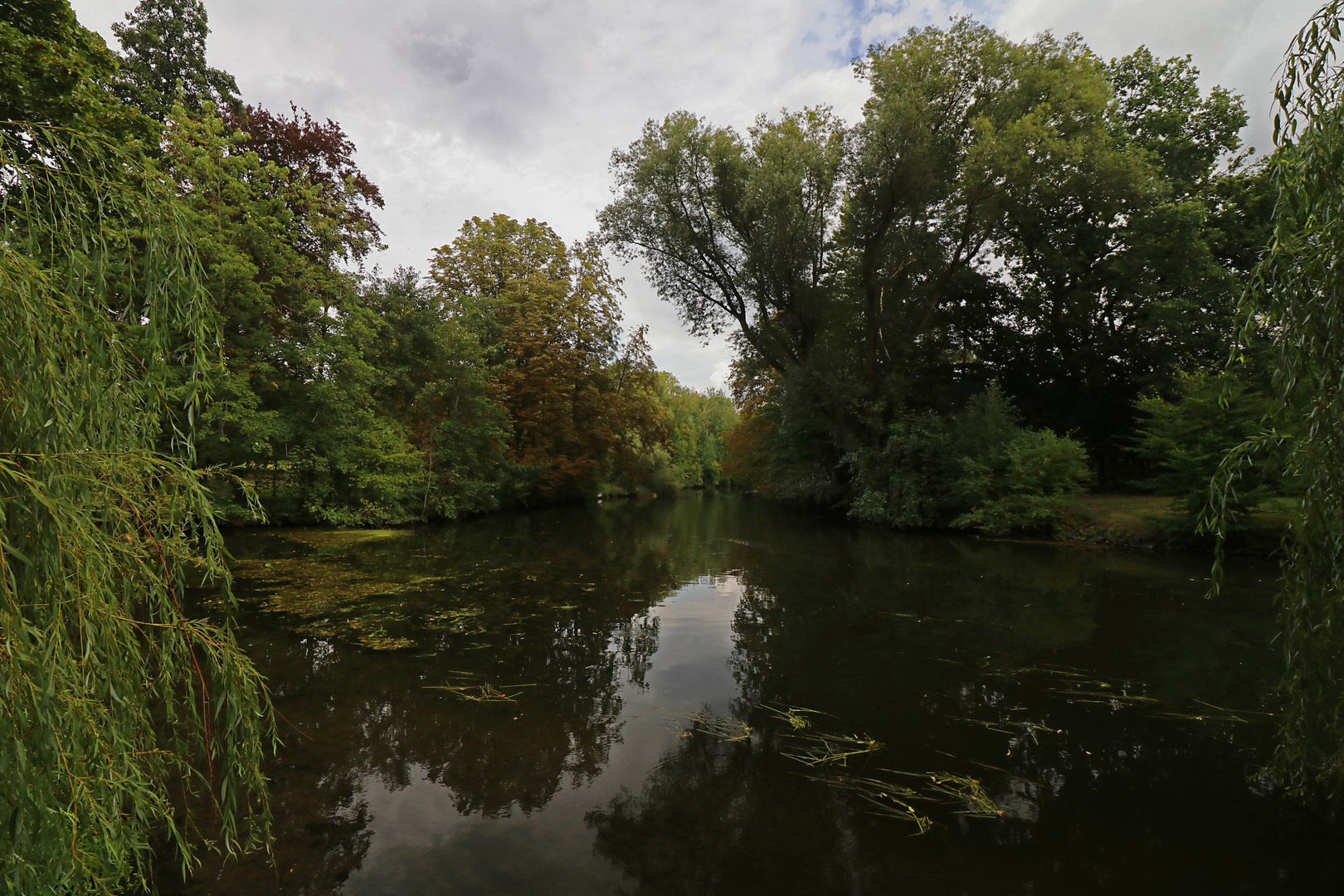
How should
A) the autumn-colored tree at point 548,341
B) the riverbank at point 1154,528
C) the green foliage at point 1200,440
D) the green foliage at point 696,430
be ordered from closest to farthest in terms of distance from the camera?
the green foliage at point 1200,440, the riverbank at point 1154,528, the autumn-colored tree at point 548,341, the green foliage at point 696,430

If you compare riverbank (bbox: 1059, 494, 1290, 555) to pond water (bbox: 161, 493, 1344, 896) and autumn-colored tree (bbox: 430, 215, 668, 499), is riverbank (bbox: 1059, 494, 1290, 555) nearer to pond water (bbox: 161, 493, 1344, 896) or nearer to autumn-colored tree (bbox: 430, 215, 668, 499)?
pond water (bbox: 161, 493, 1344, 896)

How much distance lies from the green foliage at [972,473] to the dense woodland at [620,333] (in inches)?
4.8

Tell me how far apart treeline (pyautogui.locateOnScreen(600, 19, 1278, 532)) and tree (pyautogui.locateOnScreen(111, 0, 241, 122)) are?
41.7 feet

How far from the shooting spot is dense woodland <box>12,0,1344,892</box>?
189cm

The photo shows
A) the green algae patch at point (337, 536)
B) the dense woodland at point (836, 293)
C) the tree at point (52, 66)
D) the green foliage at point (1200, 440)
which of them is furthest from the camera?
the dense woodland at point (836, 293)

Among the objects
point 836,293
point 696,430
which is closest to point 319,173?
point 836,293

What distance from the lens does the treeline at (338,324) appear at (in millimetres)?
12266

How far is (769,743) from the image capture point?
429 cm

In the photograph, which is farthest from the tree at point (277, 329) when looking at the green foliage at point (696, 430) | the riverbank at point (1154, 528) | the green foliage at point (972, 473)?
the green foliage at point (696, 430)

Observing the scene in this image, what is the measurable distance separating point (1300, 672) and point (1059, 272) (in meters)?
20.4

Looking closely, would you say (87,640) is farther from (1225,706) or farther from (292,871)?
(1225,706)

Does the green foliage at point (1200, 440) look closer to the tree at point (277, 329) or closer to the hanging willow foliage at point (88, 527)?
the hanging willow foliage at point (88, 527)

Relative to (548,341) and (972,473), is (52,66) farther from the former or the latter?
(972,473)

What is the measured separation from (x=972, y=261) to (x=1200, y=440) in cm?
1115
